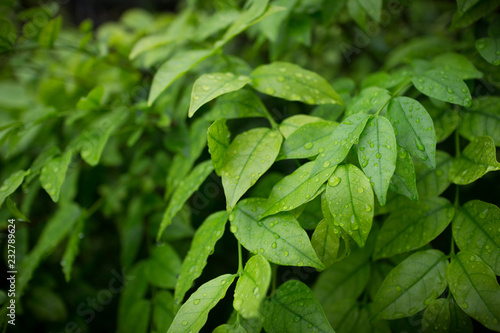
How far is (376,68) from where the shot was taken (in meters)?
1.63

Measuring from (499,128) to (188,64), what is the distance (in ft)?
2.60

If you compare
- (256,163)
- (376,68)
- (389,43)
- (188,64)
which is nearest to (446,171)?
(256,163)

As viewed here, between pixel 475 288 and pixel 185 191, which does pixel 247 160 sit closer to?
pixel 185 191

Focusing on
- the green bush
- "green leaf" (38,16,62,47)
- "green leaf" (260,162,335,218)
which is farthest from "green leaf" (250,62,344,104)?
"green leaf" (38,16,62,47)

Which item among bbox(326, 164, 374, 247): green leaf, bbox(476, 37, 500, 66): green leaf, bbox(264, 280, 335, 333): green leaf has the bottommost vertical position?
bbox(264, 280, 335, 333): green leaf

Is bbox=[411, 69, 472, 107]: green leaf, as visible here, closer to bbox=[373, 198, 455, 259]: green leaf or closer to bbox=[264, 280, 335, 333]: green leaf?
bbox=[373, 198, 455, 259]: green leaf

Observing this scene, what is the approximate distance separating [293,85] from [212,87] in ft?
0.69

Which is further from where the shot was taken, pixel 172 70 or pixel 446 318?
pixel 172 70

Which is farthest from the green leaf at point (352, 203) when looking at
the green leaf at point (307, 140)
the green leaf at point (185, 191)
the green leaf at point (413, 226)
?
the green leaf at point (185, 191)

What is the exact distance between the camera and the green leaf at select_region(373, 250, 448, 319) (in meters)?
0.65

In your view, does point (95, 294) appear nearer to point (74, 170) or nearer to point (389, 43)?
point (74, 170)

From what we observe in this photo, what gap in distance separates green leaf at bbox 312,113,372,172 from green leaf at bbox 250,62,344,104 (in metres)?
0.16

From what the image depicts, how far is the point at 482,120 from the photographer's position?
0.80 metres

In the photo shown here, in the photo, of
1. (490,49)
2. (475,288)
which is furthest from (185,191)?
(490,49)
